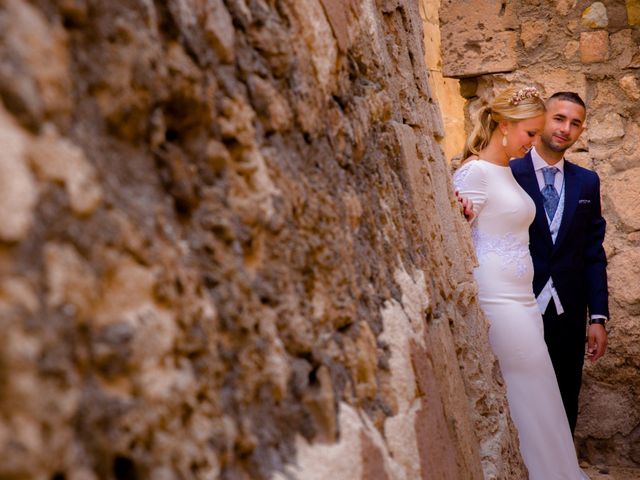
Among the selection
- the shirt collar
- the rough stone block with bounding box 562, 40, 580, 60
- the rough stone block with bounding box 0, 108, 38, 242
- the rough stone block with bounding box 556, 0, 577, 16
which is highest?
the rough stone block with bounding box 0, 108, 38, 242

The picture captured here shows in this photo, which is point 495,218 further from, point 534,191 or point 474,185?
point 534,191

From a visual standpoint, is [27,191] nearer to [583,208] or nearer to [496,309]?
[496,309]

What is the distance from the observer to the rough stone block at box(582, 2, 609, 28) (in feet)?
13.5

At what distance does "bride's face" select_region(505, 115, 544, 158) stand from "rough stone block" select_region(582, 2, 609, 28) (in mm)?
1122

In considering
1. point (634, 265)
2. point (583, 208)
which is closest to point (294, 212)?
point (583, 208)

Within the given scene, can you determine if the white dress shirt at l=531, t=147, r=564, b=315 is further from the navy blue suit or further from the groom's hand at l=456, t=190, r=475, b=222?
the groom's hand at l=456, t=190, r=475, b=222

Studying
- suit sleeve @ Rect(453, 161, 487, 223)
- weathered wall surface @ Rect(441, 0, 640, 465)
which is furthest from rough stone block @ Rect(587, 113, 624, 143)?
suit sleeve @ Rect(453, 161, 487, 223)

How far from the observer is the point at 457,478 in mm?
1598

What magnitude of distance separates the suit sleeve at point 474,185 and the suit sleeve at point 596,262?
90 centimetres

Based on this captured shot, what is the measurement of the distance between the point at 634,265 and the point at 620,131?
66cm

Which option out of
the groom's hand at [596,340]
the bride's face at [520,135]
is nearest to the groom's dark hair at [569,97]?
the bride's face at [520,135]

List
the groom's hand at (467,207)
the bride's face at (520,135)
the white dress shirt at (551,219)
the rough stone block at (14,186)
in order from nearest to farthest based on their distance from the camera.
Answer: the rough stone block at (14,186)
the groom's hand at (467,207)
the bride's face at (520,135)
the white dress shirt at (551,219)

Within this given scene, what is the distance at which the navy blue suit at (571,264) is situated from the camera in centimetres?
366

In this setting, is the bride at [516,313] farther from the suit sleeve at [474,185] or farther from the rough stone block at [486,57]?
the rough stone block at [486,57]
